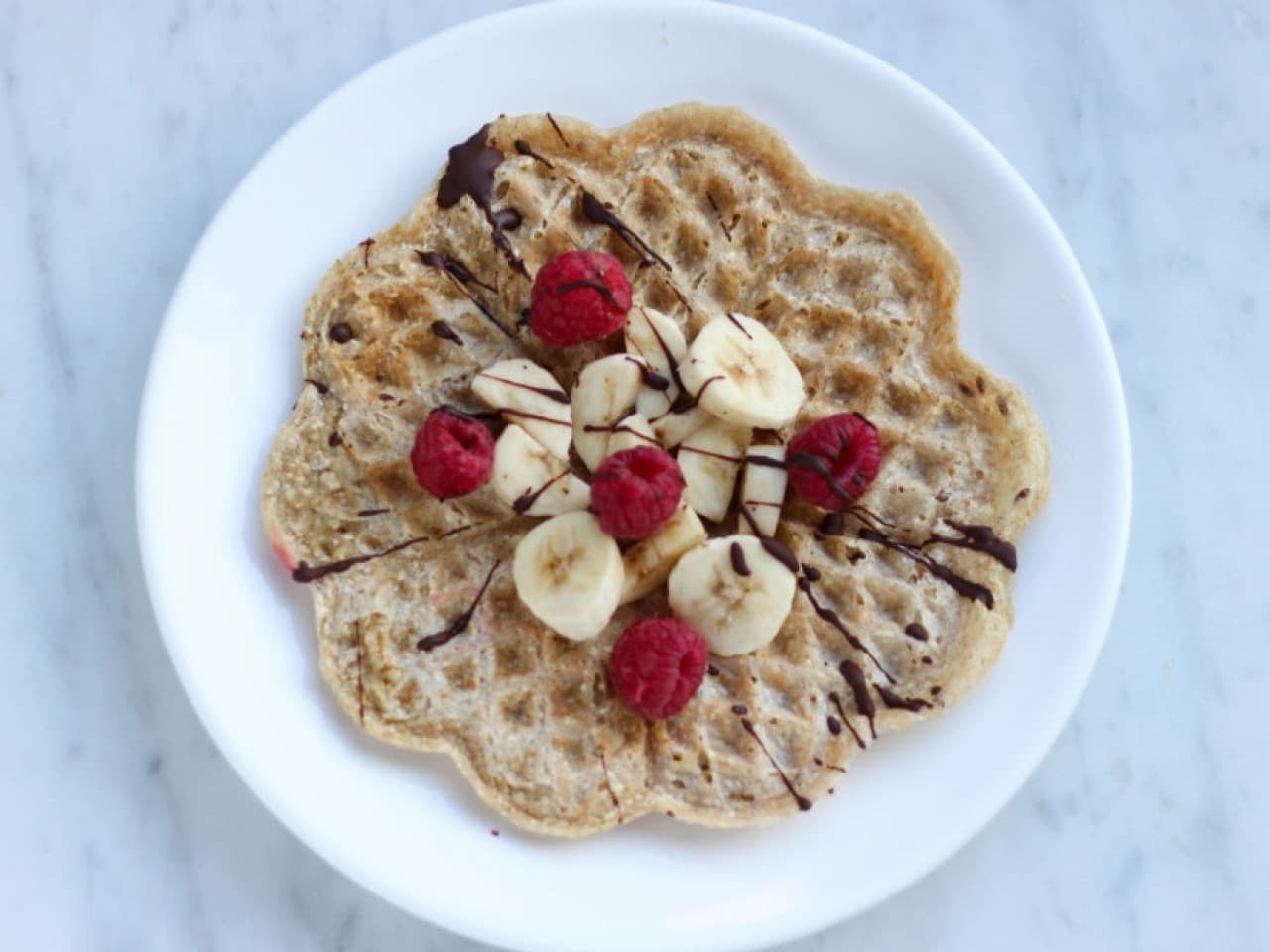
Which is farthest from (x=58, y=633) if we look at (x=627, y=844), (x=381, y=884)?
(x=627, y=844)

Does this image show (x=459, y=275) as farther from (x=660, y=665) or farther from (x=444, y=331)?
(x=660, y=665)

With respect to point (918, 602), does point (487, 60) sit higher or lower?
higher

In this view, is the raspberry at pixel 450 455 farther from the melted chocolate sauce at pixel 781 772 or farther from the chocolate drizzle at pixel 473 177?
the melted chocolate sauce at pixel 781 772

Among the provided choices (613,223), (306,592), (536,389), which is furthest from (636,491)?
(306,592)

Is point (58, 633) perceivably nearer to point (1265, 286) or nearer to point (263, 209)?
point (263, 209)

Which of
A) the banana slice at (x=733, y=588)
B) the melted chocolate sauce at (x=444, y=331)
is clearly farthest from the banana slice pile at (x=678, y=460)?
the melted chocolate sauce at (x=444, y=331)
